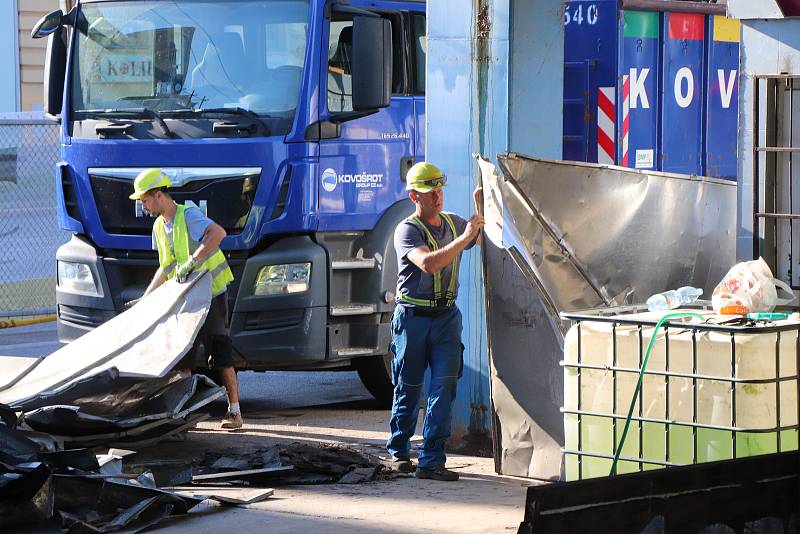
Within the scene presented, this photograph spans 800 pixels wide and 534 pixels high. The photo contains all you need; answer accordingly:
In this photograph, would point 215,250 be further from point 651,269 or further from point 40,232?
point 40,232

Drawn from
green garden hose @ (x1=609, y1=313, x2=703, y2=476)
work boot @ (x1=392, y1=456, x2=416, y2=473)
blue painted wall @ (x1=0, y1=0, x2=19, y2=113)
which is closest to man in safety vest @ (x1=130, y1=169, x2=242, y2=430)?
work boot @ (x1=392, y1=456, x2=416, y2=473)

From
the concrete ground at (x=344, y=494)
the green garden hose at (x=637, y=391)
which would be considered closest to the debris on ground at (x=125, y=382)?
the concrete ground at (x=344, y=494)

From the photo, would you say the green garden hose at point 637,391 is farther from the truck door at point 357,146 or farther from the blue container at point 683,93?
the blue container at point 683,93

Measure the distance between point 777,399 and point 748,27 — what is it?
2.27 m

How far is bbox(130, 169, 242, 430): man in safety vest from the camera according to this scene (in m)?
9.06

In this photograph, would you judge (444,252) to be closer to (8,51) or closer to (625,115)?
(625,115)

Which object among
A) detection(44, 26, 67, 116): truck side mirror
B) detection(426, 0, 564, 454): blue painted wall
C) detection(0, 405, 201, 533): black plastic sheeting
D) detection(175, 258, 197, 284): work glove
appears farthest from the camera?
detection(44, 26, 67, 116): truck side mirror

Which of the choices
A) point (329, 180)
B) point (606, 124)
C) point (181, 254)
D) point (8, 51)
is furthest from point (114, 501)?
point (8, 51)

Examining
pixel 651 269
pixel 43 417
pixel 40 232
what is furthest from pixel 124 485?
pixel 40 232

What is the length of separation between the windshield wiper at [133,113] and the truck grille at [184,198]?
30 cm

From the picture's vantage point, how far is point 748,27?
6535 millimetres

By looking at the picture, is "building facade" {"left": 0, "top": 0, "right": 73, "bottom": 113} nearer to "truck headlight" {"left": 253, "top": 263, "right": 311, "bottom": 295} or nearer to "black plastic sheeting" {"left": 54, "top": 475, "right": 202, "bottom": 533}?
"truck headlight" {"left": 253, "top": 263, "right": 311, "bottom": 295}

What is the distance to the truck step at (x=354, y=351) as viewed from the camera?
9.80 m

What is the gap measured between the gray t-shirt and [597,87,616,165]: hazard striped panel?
3433mm
